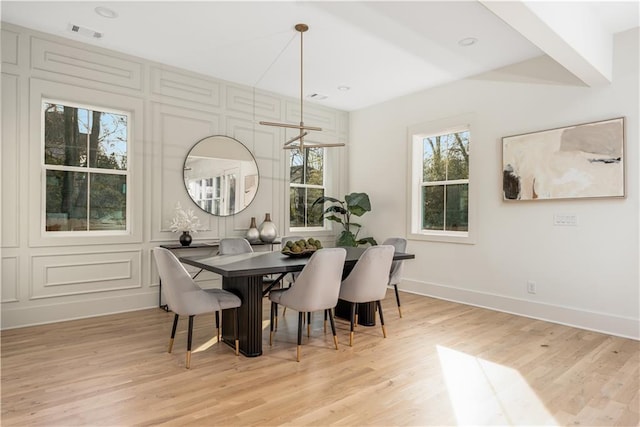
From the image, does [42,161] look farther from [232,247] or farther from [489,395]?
[489,395]

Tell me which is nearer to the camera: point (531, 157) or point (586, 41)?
point (586, 41)

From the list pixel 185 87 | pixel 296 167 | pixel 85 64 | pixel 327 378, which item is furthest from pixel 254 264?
pixel 296 167

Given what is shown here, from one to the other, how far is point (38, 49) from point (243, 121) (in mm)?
2333

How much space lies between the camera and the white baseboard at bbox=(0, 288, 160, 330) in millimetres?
3762

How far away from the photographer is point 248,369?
9.25ft

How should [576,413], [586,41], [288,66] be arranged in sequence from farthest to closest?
1. [288,66]
2. [586,41]
3. [576,413]

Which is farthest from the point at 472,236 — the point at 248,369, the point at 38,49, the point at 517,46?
the point at 38,49

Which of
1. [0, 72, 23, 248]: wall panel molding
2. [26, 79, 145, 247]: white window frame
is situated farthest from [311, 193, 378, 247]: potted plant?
[0, 72, 23, 248]: wall panel molding

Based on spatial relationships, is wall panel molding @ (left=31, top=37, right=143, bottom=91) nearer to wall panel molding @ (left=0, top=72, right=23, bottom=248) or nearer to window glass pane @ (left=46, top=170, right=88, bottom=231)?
wall panel molding @ (left=0, top=72, right=23, bottom=248)

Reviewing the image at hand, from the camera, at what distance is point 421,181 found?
5707 mm

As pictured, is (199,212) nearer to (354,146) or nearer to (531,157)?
(354,146)

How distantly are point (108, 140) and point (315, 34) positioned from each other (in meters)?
2.59

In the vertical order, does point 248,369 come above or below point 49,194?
below

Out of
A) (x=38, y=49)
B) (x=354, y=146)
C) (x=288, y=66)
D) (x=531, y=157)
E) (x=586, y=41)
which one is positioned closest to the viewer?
(x=586, y=41)
